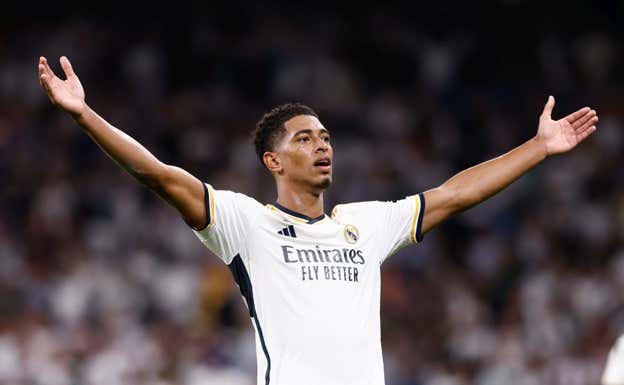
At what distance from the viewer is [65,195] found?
1377 centimetres

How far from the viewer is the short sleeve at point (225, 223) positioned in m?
5.51

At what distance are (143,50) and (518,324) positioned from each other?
674 centimetres

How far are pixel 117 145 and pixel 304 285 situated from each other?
3.46 ft

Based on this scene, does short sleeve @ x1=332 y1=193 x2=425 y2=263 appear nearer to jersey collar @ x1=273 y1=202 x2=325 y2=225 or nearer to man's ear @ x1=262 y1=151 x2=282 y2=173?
jersey collar @ x1=273 y1=202 x2=325 y2=225

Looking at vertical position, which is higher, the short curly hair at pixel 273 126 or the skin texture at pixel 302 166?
the short curly hair at pixel 273 126

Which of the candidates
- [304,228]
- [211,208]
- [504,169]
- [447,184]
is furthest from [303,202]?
[504,169]

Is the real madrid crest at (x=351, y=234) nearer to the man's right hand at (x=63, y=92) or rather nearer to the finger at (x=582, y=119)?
the finger at (x=582, y=119)

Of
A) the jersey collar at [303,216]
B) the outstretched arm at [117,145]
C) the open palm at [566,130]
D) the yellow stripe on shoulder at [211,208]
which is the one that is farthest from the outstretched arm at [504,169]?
the outstretched arm at [117,145]

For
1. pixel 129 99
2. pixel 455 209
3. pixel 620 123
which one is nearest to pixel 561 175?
pixel 620 123

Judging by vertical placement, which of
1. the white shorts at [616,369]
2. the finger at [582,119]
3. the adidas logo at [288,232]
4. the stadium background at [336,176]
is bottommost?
the white shorts at [616,369]

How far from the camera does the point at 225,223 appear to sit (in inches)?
219

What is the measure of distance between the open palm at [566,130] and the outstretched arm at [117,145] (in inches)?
71.4

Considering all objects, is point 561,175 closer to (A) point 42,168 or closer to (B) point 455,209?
(A) point 42,168

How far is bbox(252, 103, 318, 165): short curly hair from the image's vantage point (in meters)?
6.04
